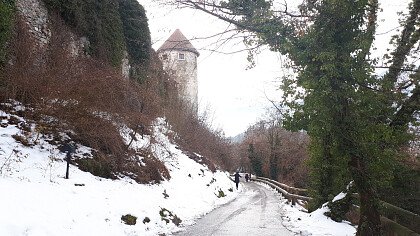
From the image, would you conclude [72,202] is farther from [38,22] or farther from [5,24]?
[38,22]

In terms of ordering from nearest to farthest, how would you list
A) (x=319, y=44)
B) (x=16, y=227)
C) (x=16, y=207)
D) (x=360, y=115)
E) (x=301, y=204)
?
(x=16, y=227) < (x=16, y=207) < (x=319, y=44) < (x=360, y=115) < (x=301, y=204)

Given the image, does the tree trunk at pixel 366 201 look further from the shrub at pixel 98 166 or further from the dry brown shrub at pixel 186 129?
the dry brown shrub at pixel 186 129

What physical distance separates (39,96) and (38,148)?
175cm

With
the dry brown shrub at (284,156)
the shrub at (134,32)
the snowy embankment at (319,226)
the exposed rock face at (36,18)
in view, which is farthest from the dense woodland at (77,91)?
the dry brown shrub at (284,156)

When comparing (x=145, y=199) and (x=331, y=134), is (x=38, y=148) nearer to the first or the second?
(x=145, y=199)

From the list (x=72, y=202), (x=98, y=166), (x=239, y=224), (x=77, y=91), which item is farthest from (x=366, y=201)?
(x=77, y=91)

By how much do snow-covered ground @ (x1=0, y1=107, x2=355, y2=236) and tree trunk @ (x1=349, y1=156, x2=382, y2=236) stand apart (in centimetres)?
186

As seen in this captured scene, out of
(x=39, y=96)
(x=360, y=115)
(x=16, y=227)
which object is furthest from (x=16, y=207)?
(x=360, y=115)

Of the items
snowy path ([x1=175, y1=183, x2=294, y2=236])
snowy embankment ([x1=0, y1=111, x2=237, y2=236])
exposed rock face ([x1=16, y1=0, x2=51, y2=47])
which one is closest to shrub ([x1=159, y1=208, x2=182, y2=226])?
snowy embankment ([x1=0, y1=111, x2=237, y2=236])

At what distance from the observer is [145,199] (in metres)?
11.9

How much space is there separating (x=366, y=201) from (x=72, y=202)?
750cm

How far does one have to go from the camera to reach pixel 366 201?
27.4 ft

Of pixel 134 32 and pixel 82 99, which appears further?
pixel 134 32

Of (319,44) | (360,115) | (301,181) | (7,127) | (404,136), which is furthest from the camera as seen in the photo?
(301,181)
